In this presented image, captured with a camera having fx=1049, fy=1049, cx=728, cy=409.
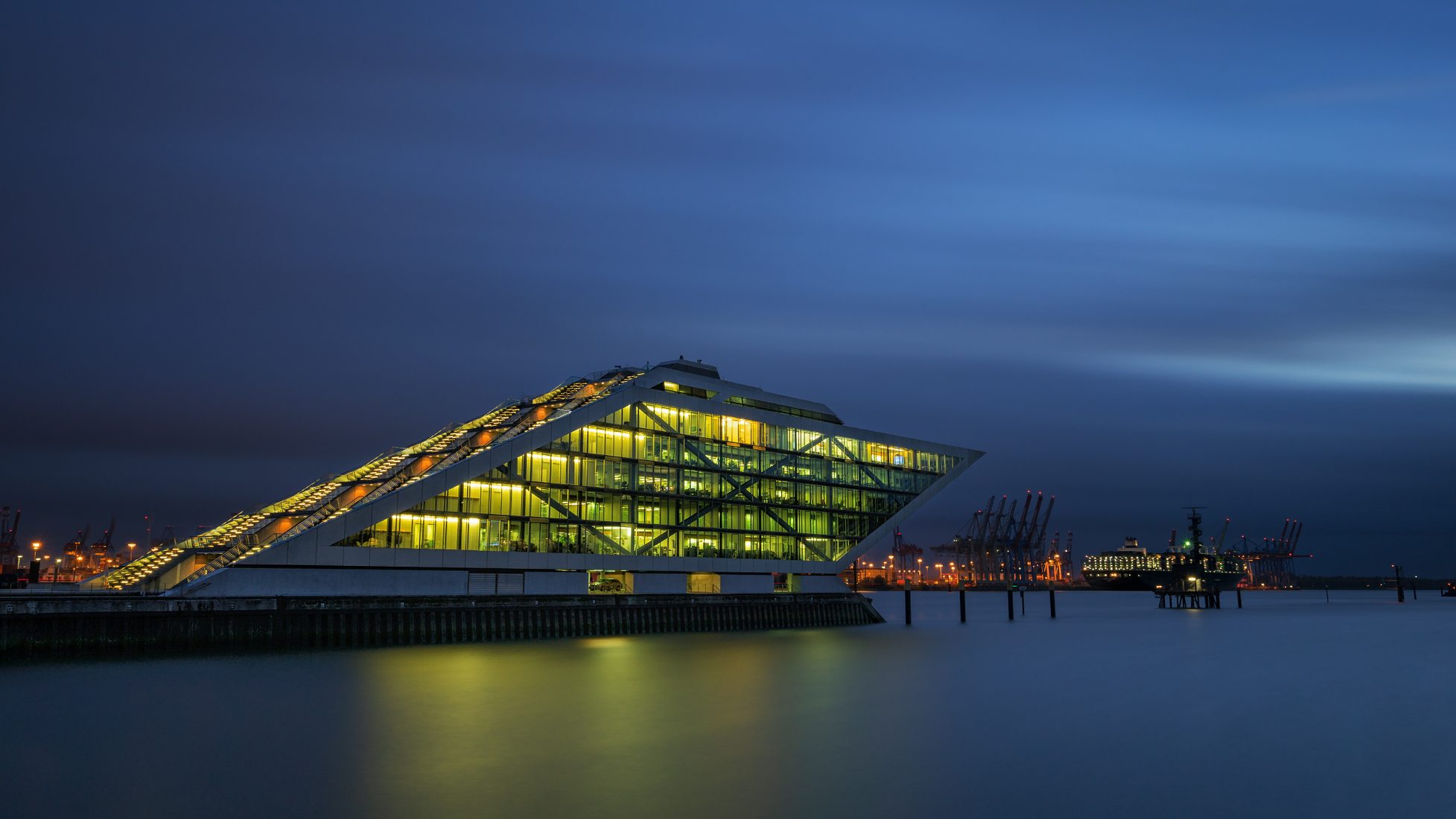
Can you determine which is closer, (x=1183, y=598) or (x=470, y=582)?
(x=470, y=582)

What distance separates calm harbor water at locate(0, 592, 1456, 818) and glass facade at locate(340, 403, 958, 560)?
531 inches

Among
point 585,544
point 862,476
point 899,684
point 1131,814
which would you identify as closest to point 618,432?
point 585,544

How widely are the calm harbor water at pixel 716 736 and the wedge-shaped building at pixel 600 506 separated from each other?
936 centimetres

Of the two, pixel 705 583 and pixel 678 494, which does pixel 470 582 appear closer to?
pixel 678 494

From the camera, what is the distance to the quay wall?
154 ft

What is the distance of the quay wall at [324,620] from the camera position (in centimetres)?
4706

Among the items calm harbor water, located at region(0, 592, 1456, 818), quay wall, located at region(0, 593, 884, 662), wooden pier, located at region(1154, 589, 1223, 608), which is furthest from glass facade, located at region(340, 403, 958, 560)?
wooden pier, located at region(1154, 589, 1223, 608)

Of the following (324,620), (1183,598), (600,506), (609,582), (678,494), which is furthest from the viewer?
(1183,598)

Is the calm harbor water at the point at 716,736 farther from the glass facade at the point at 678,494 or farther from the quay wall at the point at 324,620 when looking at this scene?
the glass facade at the point at 678,494

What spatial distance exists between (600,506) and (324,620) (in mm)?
23478

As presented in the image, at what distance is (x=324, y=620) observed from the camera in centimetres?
5516

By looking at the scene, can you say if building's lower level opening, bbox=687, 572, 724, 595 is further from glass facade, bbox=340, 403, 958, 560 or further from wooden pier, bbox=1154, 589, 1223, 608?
wooden pier, bbox=1154, 589, 1223, 608

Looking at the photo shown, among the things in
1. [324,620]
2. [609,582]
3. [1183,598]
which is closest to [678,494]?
[609,582]

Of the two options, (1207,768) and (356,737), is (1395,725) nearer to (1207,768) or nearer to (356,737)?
(1207,768)
